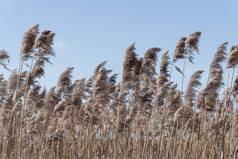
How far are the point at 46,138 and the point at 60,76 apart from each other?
1.77 meters

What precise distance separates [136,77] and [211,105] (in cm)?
198

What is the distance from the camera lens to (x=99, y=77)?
7297 mm

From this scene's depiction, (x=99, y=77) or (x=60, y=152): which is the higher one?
(x=99, y=77)

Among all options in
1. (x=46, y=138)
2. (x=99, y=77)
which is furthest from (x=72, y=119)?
(x=99, y=77)

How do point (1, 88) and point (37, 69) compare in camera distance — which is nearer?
point (37, 69)

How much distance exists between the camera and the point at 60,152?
394 inches

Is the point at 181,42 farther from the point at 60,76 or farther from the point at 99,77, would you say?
the point at 60,76

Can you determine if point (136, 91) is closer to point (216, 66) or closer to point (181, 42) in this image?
point (181, 42)

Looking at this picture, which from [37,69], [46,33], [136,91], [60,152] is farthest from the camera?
[60,152]

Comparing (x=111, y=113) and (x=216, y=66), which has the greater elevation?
(x=216, y=66)

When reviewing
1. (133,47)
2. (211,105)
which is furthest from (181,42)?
(211,105)

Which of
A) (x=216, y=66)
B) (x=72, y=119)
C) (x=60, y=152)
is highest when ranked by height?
(x=216, y=66)

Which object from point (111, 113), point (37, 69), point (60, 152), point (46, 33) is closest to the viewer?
point (46, 33)

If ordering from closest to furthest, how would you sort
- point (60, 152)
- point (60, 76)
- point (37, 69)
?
1. point (37, 69)
2. point (60, 76)
3. point (60, 152)
